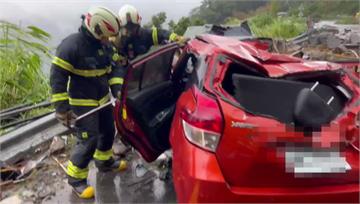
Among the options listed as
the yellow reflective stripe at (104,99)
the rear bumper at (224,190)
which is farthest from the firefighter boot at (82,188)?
the rear bumper at (224,190)

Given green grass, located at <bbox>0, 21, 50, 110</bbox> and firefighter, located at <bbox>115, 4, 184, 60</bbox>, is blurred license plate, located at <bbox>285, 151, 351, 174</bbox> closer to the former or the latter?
firefighter, located at <bbox>115, 4, 184, 60</bbox>

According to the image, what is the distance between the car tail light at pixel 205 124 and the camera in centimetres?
221

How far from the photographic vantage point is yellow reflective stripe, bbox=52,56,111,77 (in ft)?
11.3

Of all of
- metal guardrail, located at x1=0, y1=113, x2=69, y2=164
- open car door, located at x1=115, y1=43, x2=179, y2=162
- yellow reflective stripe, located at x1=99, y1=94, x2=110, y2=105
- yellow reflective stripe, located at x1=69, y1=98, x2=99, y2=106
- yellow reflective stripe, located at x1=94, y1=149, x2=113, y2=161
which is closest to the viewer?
open car door, located at x1=115, y1=43, x2=179, y2=162

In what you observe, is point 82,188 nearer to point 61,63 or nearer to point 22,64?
point 61,63

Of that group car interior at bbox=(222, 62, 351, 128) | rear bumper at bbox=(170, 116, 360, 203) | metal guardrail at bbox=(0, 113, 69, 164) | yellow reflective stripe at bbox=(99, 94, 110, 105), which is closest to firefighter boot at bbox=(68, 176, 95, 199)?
yellow reflective stripe at bbox=(99, 94, 110, 105)

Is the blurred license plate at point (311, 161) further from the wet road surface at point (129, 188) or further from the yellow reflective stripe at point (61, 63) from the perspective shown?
the yellow reflective stripe at point (61, 63)

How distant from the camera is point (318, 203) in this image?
2.24 m

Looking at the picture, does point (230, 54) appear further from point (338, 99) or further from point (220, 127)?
point (338, 99)

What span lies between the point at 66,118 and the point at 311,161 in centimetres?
216

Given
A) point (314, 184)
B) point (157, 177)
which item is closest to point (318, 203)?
point (314, 184)

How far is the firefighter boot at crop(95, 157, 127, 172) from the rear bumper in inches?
73.6

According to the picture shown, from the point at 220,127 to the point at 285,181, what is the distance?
1.55 feet

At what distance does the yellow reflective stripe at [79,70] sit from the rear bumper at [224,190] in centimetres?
164
